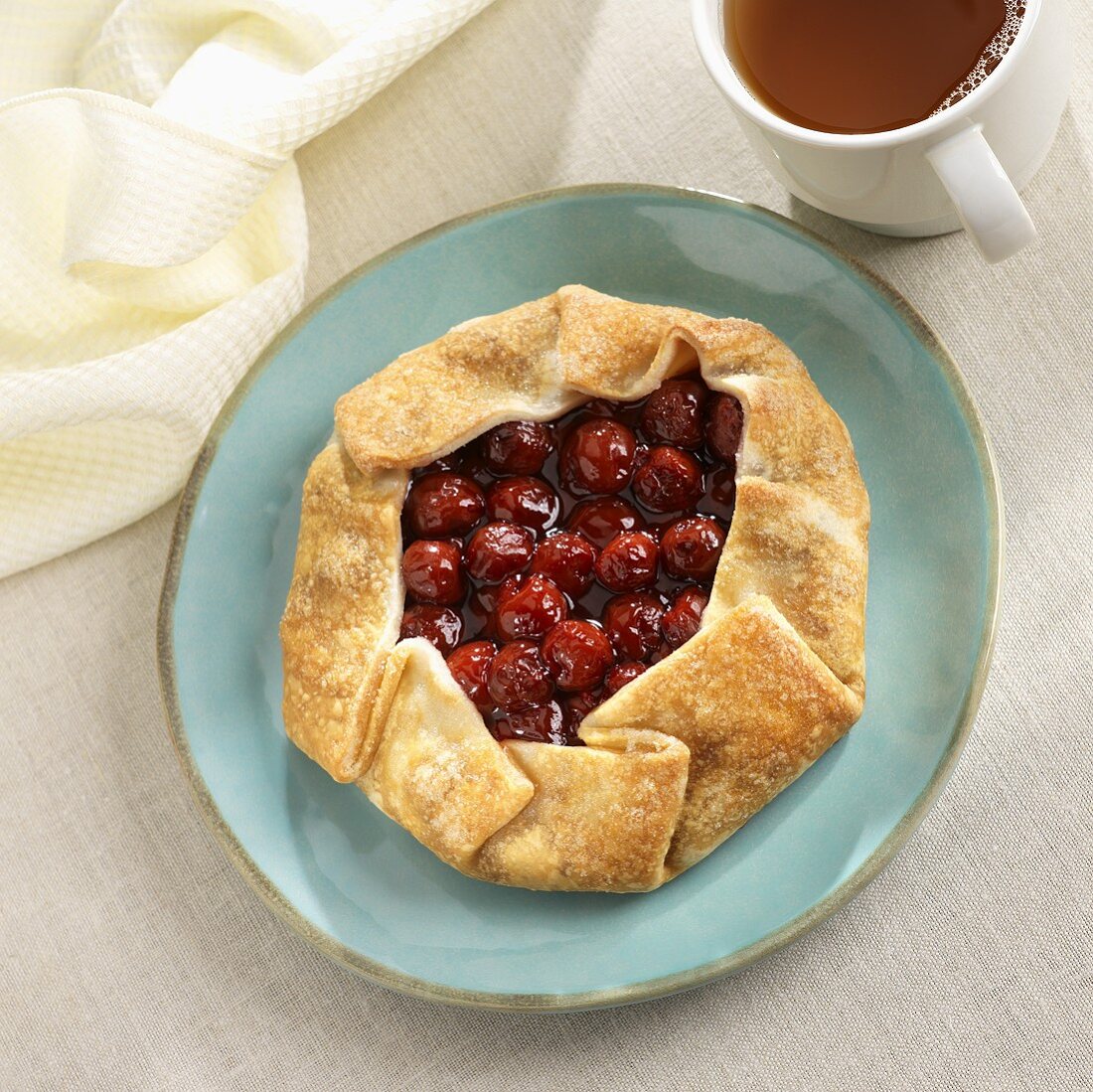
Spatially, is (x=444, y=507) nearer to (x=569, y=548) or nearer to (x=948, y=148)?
(x=569, y=548)

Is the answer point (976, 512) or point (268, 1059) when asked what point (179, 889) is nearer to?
point (268, 1059)

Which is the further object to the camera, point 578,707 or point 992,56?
point 578,707

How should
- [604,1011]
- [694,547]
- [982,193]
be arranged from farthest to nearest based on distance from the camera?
[604,1011]
[694,547]
[982,193]

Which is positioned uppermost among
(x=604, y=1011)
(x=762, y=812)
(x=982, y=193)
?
(x=982, y=193)

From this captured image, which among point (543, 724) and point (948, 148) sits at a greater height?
point (948, 148)

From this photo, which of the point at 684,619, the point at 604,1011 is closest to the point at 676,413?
the point at 684,619
